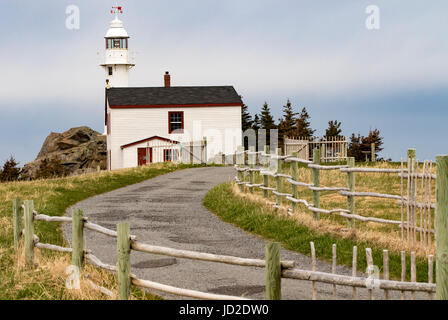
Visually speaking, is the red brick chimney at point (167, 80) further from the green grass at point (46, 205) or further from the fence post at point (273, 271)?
the fence post at point (273, 271)

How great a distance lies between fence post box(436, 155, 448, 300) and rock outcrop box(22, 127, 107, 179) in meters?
46.2

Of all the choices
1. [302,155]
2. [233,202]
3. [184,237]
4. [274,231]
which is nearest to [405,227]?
[274,231]

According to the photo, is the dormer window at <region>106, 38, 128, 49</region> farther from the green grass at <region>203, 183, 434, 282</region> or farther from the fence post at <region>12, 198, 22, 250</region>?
the fence post at <region>12, 198, 22, 250</region>

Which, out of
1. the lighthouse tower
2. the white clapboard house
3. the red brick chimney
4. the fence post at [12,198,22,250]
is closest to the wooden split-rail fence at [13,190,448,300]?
the fence post at [12,198,22,250]

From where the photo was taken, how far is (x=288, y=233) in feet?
44.4

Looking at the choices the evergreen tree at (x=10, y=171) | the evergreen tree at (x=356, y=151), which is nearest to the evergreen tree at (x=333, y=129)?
the evergreen tree at (x=356, y=151)

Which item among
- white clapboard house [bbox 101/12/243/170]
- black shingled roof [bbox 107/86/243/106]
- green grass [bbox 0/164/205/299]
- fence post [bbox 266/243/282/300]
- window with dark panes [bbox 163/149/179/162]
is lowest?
green grass [bbox 0/164/205/299]

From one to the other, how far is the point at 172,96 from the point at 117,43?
496 inches

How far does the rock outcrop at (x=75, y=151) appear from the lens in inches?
2061

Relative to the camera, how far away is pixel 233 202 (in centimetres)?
1811

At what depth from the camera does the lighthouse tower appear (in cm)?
5538

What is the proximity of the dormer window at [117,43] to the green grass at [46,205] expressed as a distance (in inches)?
883

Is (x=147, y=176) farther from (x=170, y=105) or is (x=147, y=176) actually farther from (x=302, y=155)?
(x=170, y=105)

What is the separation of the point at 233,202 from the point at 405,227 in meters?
6.60
